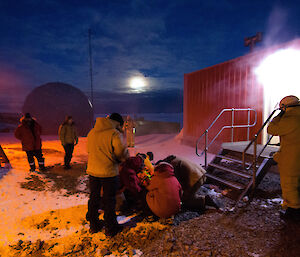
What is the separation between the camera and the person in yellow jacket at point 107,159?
9.61 ft

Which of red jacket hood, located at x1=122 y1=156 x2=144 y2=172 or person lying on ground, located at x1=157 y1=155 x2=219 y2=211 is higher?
red jacket hood, located at x1=122 y1=156 x2=144 y2=172

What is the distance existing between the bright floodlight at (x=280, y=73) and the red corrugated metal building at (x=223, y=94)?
19 centimetres

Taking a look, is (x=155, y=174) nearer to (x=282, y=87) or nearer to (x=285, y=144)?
(x=285, y=144)

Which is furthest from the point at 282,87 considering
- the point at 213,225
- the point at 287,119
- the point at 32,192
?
the point at 32,192

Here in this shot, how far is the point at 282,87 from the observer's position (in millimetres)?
6605

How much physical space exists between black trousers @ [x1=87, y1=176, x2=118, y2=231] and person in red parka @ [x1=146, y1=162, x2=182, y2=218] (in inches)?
26.0

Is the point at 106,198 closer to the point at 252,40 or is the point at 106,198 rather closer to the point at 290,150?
the point at 290,150

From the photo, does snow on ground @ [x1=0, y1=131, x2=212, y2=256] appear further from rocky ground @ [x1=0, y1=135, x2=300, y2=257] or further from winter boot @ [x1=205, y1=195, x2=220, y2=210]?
winter boot @ [x1=205, y1=195, x2=220, y2=210]

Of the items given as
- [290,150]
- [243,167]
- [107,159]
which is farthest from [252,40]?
[107,159]

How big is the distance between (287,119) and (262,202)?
77.2 inches

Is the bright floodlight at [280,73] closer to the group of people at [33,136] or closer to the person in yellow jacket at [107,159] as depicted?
the person in yellow jacket at [107,159]

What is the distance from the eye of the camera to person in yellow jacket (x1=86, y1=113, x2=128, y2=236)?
2928mm

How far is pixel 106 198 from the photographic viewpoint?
3045 mm

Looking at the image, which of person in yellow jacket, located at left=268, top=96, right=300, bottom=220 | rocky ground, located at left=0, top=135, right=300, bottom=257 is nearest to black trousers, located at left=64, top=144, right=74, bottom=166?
rocky ground, located at left=0, top=135, right=300, bottom=257
